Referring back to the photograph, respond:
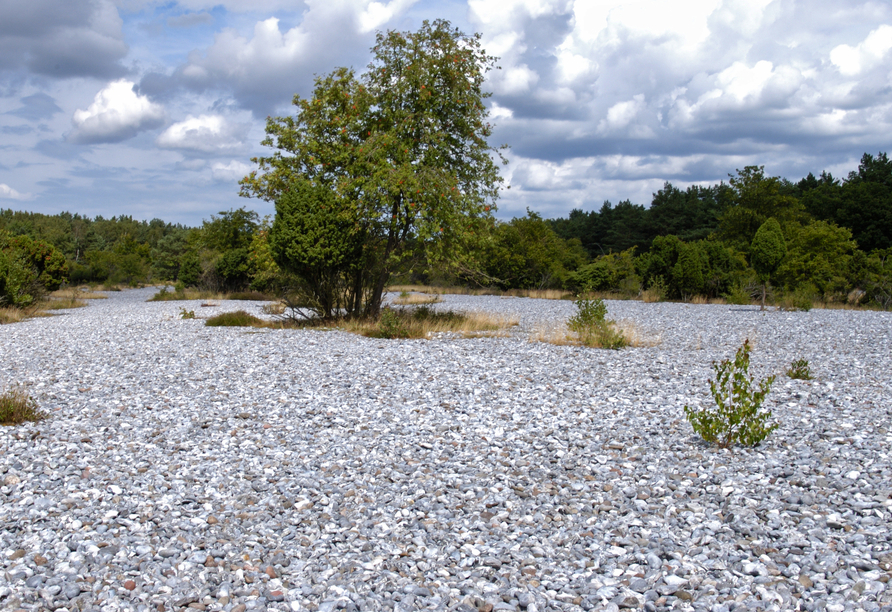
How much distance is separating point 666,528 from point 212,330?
11.4 metres

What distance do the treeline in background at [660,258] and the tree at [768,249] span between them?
58mm

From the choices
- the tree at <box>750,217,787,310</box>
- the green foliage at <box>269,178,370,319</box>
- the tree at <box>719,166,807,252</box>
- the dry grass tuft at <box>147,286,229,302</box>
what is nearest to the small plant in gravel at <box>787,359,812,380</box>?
the green foliage at <box>269,178,370,319</box>

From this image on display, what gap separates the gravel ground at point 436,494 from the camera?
9.68 ft

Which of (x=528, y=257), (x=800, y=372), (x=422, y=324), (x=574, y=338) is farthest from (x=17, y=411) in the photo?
(x=528, y=257)

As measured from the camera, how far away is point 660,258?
2672 centimetres

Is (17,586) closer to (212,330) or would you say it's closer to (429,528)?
(429,528)

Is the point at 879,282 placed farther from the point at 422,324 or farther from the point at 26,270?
the point at 26,270

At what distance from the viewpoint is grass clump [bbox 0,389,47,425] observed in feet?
18.2

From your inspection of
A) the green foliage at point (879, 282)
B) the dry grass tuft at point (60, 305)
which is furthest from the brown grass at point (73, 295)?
the green foliage at point (879, 282)

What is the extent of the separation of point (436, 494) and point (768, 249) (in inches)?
662

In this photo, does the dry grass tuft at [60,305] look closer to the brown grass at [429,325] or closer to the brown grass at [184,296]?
the brown grass at [184,296]

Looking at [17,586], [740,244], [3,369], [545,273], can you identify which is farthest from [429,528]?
[740,244]

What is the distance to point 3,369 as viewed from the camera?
8438mm

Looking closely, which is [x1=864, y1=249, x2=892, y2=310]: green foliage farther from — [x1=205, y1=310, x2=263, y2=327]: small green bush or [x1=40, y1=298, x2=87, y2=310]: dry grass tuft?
[x1=40, y1=298, x2=87, y2=310]: dry grass tuft
